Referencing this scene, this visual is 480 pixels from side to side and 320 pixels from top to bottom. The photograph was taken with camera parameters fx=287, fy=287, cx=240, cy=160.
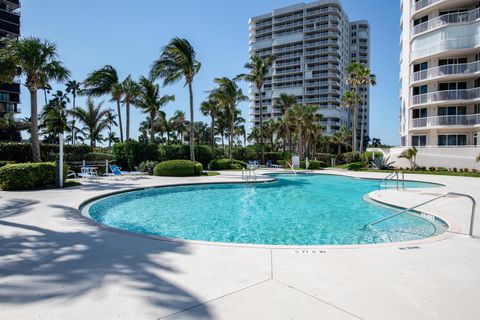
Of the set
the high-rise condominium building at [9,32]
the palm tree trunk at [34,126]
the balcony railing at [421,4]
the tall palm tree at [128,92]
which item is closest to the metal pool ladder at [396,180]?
the palm tree trunk at [34,126]

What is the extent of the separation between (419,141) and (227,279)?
35219mm

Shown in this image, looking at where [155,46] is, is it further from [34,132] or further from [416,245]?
[416,245]

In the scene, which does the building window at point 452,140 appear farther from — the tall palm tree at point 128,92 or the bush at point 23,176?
the bush at point 23,176

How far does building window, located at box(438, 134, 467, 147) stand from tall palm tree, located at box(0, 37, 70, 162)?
3435 cm

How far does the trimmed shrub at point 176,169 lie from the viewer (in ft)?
70.3

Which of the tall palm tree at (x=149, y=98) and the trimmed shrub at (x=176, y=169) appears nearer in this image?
the trimmed shrub at (x=176, y=169)

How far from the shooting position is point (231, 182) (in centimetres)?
1841

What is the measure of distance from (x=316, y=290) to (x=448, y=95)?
112 ft

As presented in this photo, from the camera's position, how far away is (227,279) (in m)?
3.86

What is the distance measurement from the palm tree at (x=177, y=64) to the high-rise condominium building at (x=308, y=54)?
5256cm

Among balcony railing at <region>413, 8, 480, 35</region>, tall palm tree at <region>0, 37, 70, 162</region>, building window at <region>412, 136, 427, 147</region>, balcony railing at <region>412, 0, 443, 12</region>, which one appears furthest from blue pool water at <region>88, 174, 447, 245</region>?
balcony railing at <region>412, 0, 443, 12</region>

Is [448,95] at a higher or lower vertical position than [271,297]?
higher

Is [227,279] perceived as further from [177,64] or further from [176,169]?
[177,64]

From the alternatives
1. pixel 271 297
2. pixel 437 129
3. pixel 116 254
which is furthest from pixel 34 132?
pixel 437 129
